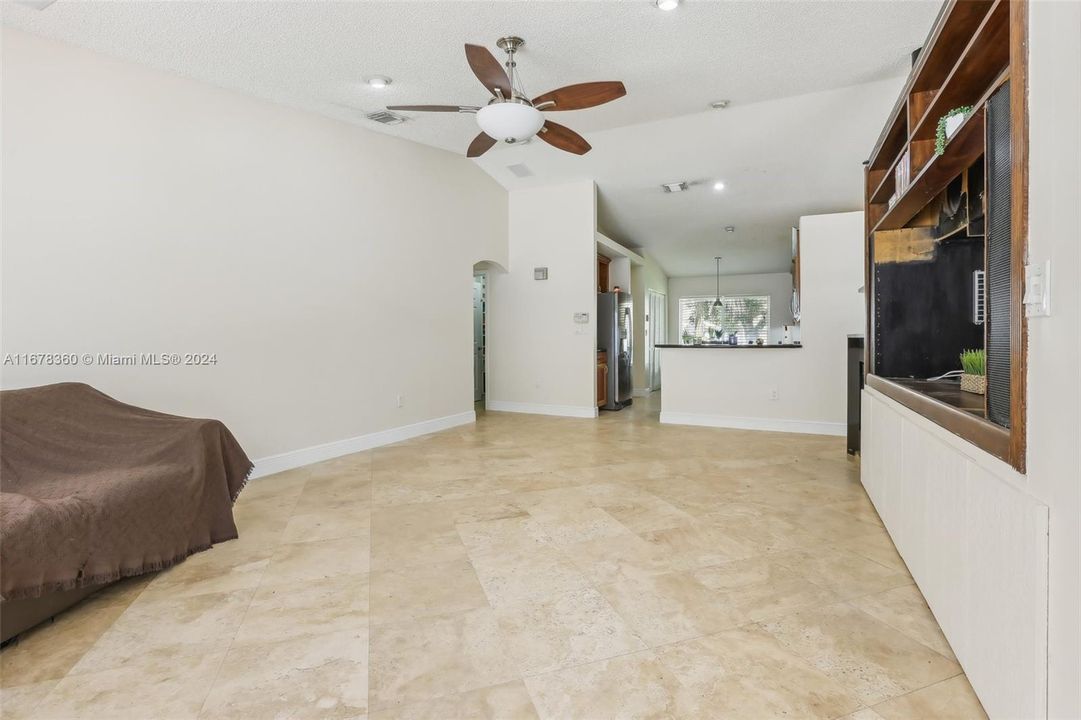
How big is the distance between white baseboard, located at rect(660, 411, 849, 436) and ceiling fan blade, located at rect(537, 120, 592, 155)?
3.57m

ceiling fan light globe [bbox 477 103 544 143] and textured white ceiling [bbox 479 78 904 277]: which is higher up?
textured white ceiling [bbox 479 78 904 277]

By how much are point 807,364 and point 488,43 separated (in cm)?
449

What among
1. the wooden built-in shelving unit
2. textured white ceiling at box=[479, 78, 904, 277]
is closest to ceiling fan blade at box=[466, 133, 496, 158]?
textured white ceiling at box=[479, 78, 904, 277]

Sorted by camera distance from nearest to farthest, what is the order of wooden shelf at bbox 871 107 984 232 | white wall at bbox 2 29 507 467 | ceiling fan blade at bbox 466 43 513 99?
wooden shelf at bbox 871 107 984 232 → ceiling fan blade at bbox 466 43 513 99 → white wall at bbox 2 29 507 467

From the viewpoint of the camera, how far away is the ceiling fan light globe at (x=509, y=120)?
3194 millimetres

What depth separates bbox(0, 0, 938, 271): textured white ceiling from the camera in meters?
3.01

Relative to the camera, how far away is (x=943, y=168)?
2.16m

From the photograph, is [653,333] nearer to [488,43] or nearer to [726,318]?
[726,318]

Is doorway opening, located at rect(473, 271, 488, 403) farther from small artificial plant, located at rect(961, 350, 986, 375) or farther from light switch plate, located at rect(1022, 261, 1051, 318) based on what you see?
light switch plate, located at rect(1022, 261, 1051, 318)

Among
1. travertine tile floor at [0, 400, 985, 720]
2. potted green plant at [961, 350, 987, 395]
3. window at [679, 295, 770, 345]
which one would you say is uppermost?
window at [679, 295, 770, 345]

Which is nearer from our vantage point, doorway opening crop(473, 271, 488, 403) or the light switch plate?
the light switch plate

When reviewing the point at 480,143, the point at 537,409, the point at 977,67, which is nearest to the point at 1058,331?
the point at 977,67

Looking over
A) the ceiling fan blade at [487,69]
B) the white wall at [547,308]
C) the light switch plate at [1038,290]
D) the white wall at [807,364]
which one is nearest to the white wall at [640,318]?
the white wall at [547,308]

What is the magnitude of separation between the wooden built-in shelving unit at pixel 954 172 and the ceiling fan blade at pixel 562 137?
1906 millimetres
